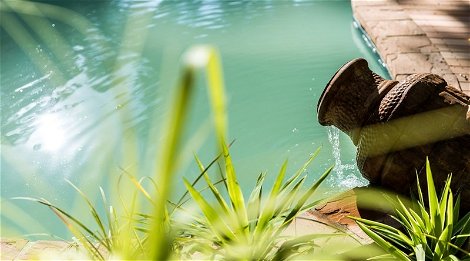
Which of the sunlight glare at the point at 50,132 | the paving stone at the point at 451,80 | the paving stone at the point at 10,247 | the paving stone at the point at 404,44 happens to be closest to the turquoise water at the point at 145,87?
the sunlight glare at the point at 50,132

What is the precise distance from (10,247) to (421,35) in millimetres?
3862

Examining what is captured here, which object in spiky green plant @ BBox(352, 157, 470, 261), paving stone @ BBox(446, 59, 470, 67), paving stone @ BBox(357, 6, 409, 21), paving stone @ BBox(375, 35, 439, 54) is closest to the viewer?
spiky green plant @ BBox(352, 157, 470, 261)

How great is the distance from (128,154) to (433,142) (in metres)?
1.73

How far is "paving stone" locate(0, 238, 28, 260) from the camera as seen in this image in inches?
99.0

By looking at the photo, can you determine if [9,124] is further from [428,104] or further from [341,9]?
[341,9]

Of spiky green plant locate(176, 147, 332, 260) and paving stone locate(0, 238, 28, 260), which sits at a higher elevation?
spiky green plant locate(176, 147, 332, 260)

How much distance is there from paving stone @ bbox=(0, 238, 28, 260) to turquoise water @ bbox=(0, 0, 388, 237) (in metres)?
0.48

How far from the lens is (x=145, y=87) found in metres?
5.03

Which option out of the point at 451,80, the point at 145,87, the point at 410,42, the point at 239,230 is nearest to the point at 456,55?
the point at 410,42

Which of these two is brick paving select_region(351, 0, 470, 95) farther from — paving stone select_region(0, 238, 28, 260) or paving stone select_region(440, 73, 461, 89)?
paving stone select_region(0, 238, 28, 260)

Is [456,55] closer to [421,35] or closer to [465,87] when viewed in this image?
[421,35]

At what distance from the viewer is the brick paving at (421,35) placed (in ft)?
13.5

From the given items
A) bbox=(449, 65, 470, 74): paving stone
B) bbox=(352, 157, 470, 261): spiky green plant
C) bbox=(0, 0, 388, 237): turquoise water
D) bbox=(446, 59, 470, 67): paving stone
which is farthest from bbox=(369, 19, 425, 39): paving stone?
bbox=(352, 157, 470, 261): spiky green plant

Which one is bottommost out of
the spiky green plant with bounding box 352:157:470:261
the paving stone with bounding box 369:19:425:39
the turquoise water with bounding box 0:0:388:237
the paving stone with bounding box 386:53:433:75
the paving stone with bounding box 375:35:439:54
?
the turquoise water with bounding box 0:0:388:237
